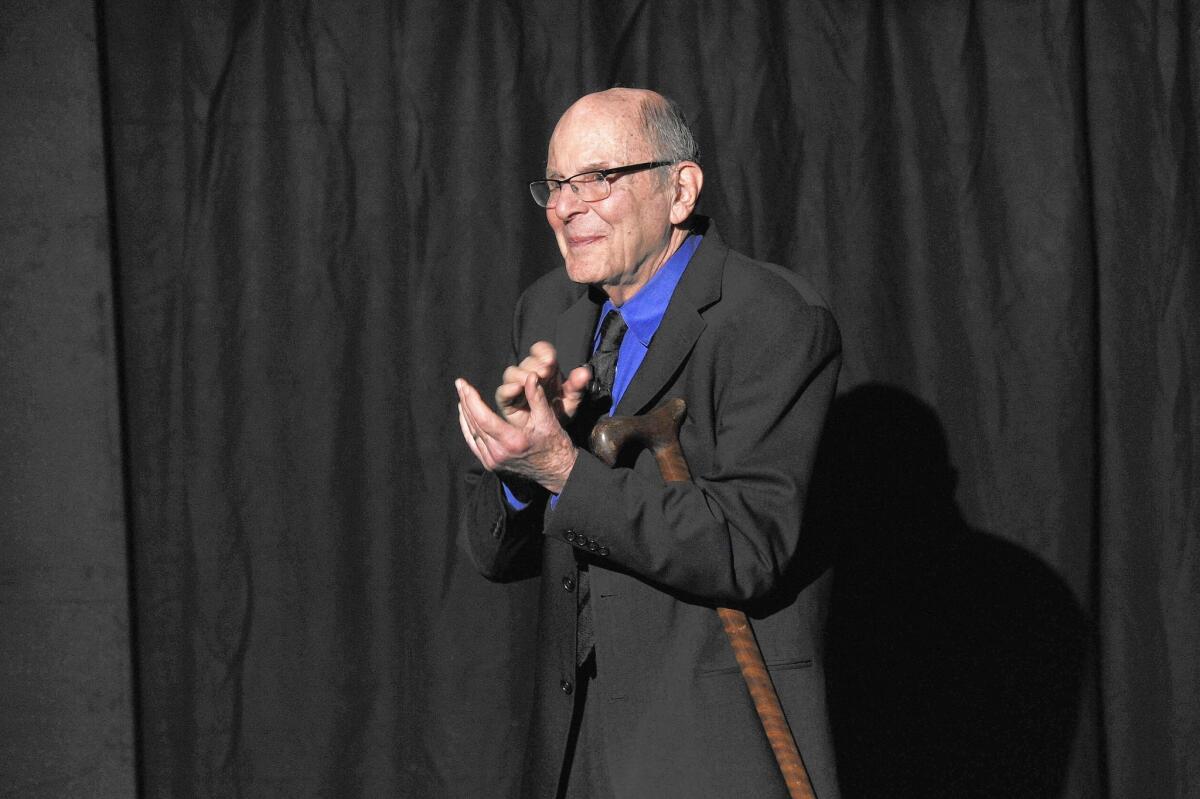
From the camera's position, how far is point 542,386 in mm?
1539

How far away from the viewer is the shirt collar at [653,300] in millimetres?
1762

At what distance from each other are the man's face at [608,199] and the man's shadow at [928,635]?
3.20ft

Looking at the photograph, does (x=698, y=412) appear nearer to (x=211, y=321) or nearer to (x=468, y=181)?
(x=468, y=181)

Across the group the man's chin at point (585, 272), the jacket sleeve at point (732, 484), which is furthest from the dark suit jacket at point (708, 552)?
the man's chin at point (585, 272)

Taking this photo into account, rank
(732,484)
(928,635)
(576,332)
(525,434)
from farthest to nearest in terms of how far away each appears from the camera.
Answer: (928,635) → (576,332) → (732,484) → (525,434)

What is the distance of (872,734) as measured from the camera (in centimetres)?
258

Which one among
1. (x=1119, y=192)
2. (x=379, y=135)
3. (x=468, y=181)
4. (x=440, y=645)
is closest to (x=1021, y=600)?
(x=1119, y=192)

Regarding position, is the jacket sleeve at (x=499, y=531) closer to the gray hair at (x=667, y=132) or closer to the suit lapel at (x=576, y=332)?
the suit lapel at (x=576, y=332)

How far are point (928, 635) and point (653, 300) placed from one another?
1.20m

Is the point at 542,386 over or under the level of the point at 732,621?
over

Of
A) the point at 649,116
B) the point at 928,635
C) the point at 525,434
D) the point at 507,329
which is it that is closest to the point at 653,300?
the point at 649,116

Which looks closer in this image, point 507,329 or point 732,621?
point 732,621

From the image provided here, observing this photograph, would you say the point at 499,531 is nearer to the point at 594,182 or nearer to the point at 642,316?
the point at 642,316

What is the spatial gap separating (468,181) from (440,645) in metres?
0.96
